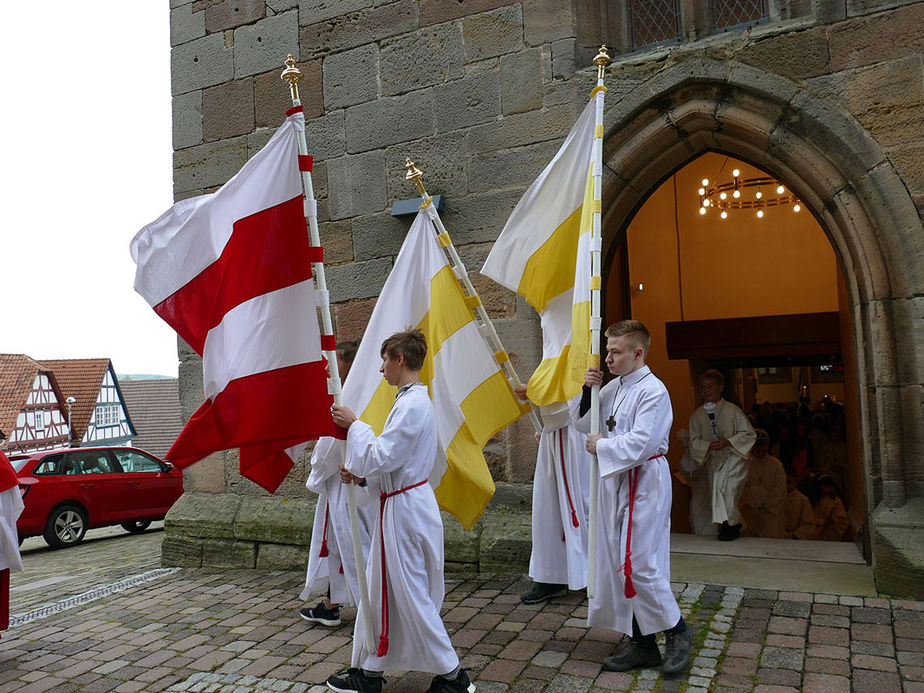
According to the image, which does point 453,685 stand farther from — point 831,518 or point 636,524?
point 831,518

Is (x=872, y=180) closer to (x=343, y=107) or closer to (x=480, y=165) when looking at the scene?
(x=480, y=165)

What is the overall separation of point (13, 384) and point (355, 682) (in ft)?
115

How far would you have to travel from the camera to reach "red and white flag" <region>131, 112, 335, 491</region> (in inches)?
144

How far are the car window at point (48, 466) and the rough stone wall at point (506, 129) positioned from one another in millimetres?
Result: 5929

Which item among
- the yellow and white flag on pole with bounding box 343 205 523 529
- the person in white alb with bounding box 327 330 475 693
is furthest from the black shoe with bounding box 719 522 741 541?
the person in white alb with bounding box 327 330 475 693

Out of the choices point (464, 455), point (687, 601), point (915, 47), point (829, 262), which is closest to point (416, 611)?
point (464, 455)

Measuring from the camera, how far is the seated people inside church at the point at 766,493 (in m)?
7.75

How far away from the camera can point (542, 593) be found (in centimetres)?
512

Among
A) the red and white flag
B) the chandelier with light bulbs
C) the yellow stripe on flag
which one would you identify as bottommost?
the yellow stripe on flag

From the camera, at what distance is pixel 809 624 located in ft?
14.3

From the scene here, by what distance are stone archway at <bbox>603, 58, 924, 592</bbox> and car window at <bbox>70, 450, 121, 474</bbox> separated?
32.6 ft

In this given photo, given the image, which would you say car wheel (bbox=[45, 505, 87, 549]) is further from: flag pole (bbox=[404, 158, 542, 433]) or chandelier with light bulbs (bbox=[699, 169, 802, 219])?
chandelier with light bulbs (bbox=[699, 169, 802, 219])

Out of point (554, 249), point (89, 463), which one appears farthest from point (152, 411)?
point (554, 249)

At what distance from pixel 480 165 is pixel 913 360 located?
10.8ft
